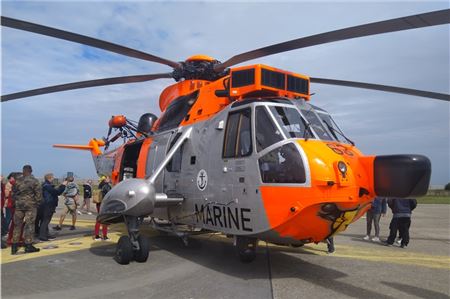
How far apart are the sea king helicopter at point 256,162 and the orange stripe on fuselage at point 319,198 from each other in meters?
0.02

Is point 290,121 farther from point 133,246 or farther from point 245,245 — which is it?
point 133,246

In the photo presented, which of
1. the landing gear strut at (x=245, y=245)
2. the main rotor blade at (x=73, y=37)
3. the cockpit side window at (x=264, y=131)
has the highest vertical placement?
the main rotor blade at (x=73, y=37)

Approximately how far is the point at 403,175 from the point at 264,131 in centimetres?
220

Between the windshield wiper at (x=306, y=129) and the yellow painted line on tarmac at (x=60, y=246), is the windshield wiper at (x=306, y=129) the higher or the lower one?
the higher one

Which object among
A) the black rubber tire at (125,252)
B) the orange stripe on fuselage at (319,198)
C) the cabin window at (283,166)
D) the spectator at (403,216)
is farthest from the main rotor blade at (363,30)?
the spectator at (403,216)

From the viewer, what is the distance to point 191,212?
26.0 feet

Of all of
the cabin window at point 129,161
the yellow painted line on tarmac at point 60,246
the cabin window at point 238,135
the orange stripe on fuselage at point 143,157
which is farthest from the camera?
the cabin window at point 129,161

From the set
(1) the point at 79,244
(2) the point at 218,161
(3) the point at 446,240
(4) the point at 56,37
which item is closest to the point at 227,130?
(2) the point at 218,161

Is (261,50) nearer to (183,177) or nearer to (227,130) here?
(227,130)

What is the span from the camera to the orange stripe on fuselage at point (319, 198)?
5.66 meters

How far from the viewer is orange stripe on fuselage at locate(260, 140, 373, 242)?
5.66m

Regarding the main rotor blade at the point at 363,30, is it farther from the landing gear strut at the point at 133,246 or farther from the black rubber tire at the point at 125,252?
the black rubber tire at the point at 125,252

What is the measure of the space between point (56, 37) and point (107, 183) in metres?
5.10

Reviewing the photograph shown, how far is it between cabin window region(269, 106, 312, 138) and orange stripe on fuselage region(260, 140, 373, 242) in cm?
24
